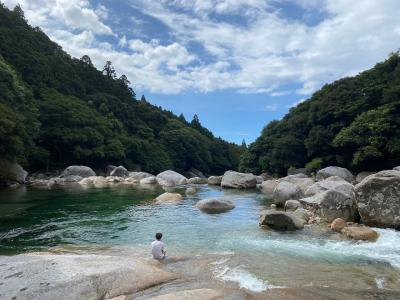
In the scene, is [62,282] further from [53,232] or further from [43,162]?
[43,162]

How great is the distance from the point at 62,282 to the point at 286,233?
1111 centimetres

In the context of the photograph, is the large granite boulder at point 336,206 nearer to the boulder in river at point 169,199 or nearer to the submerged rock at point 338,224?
the submerged rock at point 338,224

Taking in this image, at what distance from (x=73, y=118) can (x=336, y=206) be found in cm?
5585

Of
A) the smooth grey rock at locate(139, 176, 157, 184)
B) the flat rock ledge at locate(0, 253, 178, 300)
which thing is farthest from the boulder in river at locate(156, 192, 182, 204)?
the smooth grey rock at locate(139, 176, 157, 184)

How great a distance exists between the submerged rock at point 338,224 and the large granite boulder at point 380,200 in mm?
1051

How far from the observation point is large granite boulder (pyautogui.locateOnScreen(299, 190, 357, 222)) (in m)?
19.9

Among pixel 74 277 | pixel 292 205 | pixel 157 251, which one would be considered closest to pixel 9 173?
pixel 292 205

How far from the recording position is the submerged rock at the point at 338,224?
18.1m

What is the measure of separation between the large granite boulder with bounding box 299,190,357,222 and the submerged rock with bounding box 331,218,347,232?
1.06m

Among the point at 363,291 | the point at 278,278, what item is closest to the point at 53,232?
the point at 278,278

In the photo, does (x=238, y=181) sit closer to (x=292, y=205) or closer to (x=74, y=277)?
(x=292, y=205)

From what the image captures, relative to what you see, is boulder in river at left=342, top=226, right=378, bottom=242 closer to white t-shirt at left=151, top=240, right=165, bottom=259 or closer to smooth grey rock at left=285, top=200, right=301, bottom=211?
smooth grey rock at left=285, top=200, right=301, bottom=211

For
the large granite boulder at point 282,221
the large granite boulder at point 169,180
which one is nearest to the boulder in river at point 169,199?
the large granite boulder at point 282,221

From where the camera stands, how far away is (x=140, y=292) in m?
9.80
